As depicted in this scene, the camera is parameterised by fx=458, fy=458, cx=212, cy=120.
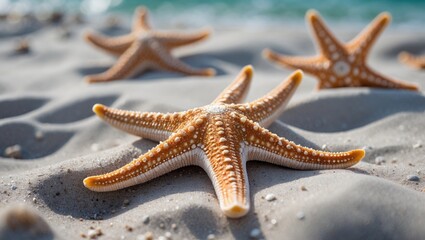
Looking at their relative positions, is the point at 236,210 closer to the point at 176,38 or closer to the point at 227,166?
the point at 227,166

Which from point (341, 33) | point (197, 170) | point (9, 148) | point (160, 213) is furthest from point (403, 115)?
point (341, 33)

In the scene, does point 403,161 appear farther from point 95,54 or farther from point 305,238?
point 95,54

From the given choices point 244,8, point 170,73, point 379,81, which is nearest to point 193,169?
point 379,81

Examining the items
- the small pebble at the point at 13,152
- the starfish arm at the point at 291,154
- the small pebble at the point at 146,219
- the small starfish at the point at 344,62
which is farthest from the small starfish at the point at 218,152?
the small starfish at the point at 344,62

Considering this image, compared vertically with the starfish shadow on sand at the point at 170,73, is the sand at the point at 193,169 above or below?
above

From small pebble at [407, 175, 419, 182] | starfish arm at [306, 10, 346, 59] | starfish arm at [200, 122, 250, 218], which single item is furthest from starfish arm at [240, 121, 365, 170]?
starfish arm at [306, 10, 346, 59]

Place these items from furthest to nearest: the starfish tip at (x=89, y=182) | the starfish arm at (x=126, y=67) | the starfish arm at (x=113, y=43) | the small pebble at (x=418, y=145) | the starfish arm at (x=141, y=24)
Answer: the starfish arm at (x=141, y=24), the starfish arm at (x=113, y=43), the starfish arm at (x=126, y=67), the small pebble at (x=418, y=145), the starfish tip at (x=89, y=182)

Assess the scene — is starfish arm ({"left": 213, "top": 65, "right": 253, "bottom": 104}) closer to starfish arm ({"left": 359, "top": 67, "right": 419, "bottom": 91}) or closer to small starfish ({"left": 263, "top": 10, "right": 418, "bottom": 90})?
small starfish ({"left": 263, "top": 10, "right": 418, "bottom": 90})

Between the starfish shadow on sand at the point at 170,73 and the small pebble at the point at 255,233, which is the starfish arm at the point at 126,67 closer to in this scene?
the starfish shadow on sand at the point at 170,73
